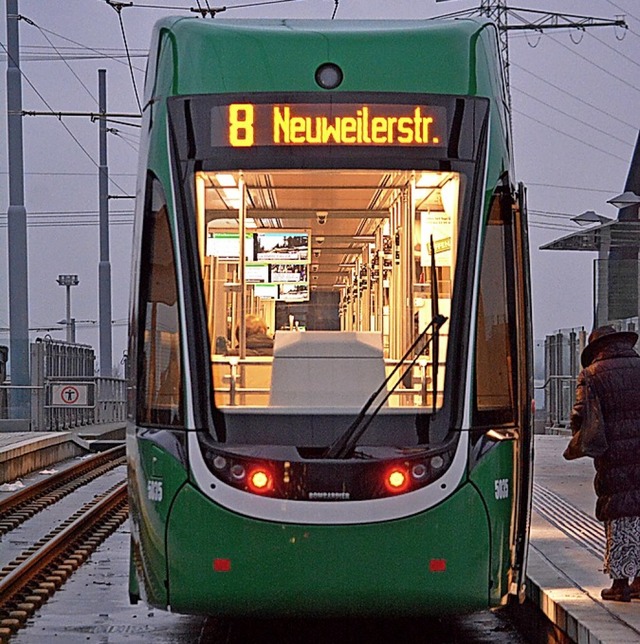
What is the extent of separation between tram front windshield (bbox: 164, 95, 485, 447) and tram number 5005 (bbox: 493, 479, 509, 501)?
43cm

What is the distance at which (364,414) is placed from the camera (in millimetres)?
7684

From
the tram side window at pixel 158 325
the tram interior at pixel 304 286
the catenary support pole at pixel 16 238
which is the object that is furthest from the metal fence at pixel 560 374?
the tram side window at pixel 158 325

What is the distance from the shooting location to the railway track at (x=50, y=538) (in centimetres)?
1089

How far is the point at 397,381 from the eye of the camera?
7.82m

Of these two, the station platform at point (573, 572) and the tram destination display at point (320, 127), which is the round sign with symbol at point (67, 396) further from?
the tram destination display at point (320, 127)

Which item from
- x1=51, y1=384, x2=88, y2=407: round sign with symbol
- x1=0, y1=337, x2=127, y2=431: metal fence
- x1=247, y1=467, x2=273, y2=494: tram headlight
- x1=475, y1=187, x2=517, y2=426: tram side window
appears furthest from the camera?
x1=51, y1=384, x2=88, y2=407: round sign with symbol

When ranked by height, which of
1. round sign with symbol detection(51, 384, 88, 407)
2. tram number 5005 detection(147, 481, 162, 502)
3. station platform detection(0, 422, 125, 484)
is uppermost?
tram number 5005 detection(147, 481, 162, 502)

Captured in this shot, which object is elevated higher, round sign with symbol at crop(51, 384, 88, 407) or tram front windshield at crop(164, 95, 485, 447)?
tram front windshield at crop(164, 95, 485, 447)

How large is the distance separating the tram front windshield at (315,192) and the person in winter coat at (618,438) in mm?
1165

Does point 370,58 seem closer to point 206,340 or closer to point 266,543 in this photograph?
point 206,340

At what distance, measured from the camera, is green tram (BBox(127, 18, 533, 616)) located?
7.53 meters

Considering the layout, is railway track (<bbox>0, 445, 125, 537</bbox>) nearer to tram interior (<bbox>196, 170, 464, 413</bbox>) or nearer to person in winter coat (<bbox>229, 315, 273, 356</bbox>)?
tram interior (<bbox>196, 170, 464, 413</bbox>)

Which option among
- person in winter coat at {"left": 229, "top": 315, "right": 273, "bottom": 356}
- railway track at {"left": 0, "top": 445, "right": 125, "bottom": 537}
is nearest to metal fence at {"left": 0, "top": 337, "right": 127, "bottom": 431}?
railway track at {"left": 0, "top": 445, "right": 125, "bottom": 537}

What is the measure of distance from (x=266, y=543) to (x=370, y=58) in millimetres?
2571
